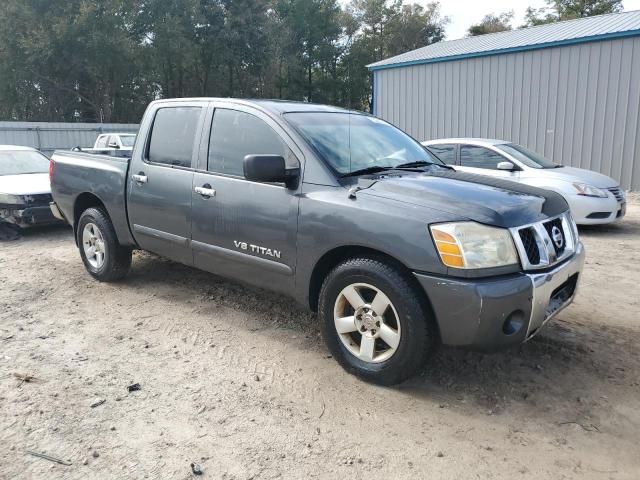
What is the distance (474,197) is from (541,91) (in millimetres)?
12427

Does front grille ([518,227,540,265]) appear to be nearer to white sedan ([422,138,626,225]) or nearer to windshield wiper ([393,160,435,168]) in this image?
windshield wiper ([393,160,435,168])

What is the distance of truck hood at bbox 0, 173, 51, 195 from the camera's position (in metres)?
8.15

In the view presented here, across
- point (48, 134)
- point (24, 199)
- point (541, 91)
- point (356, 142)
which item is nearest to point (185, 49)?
point (48, 134)

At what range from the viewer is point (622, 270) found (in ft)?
19.5

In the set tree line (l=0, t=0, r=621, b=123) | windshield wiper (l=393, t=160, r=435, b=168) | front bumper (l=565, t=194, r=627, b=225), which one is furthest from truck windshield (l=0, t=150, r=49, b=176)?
tree line (l=0, t=0, r=621, b=123)

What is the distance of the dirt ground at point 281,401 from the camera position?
2.64 metres

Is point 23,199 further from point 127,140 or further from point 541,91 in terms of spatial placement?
point 541,91

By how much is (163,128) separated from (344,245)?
7.91ft

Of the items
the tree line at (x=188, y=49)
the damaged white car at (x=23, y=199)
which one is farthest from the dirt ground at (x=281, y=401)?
the tree line at (x=188, y=49)

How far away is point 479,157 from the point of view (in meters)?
8.68

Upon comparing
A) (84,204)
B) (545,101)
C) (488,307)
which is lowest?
(488,307)

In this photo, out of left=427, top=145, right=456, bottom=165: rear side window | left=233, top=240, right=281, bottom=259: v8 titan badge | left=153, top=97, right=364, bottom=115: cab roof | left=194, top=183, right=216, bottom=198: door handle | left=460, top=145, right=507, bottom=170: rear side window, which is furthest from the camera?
left=427, top=145, right=456, bottom=165: rear side window

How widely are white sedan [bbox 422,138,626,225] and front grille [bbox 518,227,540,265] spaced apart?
4956 millimetres

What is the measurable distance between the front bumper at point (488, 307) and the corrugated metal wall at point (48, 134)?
19465 millimetres
